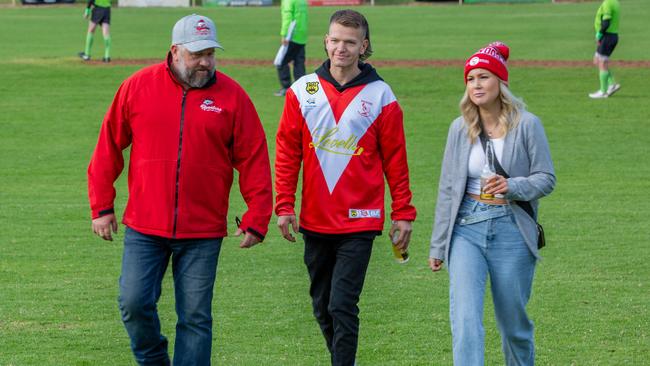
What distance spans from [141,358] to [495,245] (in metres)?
2.13

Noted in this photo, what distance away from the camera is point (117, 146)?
7102 mm

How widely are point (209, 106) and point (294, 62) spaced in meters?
16.5

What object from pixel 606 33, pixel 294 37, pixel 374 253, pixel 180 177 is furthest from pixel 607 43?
pixel 180 177

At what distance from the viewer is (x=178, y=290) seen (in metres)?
7.03

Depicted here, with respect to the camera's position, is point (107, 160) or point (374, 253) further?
point (374, 253)

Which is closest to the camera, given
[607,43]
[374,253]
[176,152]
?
[176,152]

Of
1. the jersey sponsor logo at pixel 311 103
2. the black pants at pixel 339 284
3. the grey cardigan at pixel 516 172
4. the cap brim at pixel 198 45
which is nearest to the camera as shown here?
the grey cardigan at pixel 516 172

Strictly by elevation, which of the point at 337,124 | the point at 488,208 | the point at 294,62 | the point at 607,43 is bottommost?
the point at 294,62

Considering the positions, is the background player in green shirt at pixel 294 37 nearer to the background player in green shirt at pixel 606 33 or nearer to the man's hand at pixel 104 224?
the background player in green shirt at pixel 606 33

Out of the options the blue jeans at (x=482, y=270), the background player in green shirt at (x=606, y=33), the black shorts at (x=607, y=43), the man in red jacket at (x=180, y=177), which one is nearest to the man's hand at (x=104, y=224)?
the man in red jacket at (x=180, y=177)

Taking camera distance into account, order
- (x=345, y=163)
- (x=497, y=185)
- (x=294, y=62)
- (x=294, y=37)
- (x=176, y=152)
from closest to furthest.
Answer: (x=497, y=185)
(x=176, y=152)
(x=345, y=163)
(x=294, y=37)
(x=294, y=62)

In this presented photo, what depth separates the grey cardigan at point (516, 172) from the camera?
21.8 feet

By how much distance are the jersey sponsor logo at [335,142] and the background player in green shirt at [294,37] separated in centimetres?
1519

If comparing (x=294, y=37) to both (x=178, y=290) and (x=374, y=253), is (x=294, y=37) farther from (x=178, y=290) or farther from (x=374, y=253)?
(x=178, y=290)
